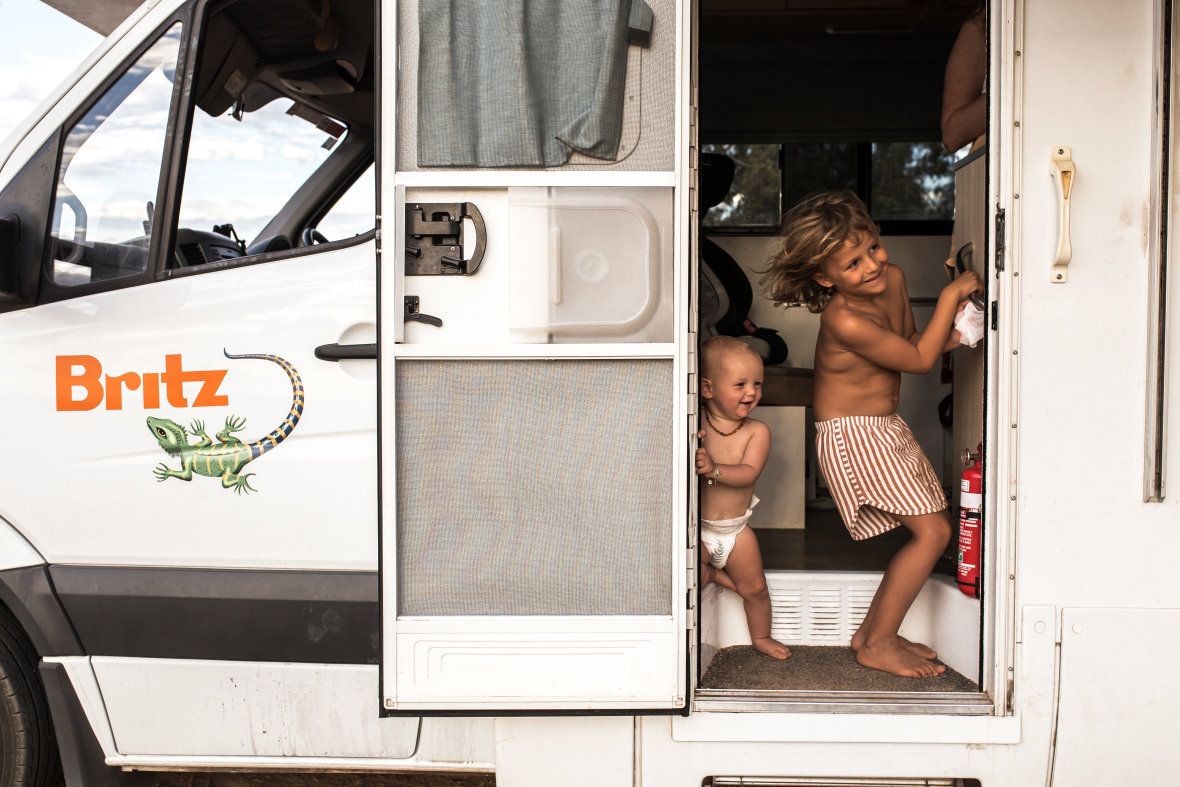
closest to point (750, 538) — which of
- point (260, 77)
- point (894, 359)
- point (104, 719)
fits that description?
point (894, 359)

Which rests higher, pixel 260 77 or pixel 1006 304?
pixel 260 77

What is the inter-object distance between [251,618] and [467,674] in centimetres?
60

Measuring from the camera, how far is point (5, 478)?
220cm

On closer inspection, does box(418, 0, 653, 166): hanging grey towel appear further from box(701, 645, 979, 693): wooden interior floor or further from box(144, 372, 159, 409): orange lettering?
box(701, 645, 979, 693): wooden interior floor

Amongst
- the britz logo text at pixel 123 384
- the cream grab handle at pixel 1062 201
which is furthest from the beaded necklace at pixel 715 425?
the britz logo text at pixel 123 384

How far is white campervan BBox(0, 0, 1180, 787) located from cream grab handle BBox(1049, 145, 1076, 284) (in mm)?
13

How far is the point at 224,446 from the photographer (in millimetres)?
2184

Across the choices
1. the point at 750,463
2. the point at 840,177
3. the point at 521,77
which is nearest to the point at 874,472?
the point at 750,463

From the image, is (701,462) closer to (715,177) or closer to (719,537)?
(719,537)

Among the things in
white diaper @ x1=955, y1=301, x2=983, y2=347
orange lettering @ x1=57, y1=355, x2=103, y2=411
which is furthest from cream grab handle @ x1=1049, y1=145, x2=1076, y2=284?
orange lettering @ x1=57, y1=355, x2=103, y2=411

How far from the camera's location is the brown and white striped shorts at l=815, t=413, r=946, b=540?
8.21 feet

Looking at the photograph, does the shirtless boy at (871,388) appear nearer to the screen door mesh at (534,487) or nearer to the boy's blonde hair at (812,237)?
the boy's blonde hair at (812,237)

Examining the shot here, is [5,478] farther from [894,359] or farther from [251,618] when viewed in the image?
[894,359]

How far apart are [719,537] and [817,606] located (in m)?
0.42
